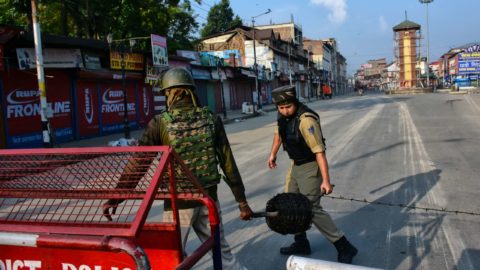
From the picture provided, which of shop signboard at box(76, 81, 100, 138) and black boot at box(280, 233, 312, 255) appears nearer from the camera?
black boot at box(280, 233, 312, 255)

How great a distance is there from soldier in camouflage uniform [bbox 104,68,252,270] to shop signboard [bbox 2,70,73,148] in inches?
514

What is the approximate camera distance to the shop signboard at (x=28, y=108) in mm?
16453

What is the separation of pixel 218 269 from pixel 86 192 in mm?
939

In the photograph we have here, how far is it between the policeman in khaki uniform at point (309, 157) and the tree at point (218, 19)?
78.4 m

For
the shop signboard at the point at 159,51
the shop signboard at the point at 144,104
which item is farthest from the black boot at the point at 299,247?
the shop signboard at the point at 144,104

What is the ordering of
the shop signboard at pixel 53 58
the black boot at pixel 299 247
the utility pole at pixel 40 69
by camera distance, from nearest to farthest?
the black boot at pixel 299 247 → the utility pole at pixel 40 69 → the shop signboard at pixel 53 58

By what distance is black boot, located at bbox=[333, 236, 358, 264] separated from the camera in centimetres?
448

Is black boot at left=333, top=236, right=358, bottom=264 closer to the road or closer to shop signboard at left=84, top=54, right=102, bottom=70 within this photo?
the road

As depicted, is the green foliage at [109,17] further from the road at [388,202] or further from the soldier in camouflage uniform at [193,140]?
the soldier in camouflage uniform at [193,140]

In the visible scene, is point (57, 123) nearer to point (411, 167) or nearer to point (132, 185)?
point (411, 167)

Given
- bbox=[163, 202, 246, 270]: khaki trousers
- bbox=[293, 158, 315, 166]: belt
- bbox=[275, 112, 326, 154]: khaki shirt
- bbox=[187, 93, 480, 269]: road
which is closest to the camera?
bbox=[163, 202, 246, 270]: khaki trousers

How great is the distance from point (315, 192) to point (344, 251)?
24.0 inches

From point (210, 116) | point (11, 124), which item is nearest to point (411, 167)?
point (210, 116)

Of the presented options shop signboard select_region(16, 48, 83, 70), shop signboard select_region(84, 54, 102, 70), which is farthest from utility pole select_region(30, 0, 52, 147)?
shop signboard select_region(84, 54, 102, 70)
